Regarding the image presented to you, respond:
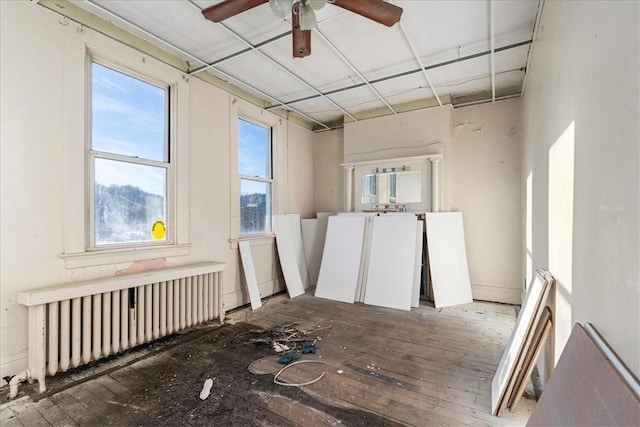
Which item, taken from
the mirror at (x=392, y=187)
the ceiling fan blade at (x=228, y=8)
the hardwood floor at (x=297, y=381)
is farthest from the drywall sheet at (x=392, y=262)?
the ceiling fan blade at (x=228, y=8)

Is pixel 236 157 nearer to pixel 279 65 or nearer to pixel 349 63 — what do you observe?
pixel 279 65

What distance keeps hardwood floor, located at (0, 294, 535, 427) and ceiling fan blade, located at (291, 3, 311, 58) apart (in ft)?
8.26

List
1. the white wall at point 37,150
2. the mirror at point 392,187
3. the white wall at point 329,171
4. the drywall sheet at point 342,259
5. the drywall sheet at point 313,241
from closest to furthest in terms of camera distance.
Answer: the white wall at point 37,150 → the drywall sheet at point 342,259 → the mirror at point 392,187 → the drywall sheet at point 313,241 → the white wall at point 329,171

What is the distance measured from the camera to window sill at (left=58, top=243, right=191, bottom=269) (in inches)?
96.6

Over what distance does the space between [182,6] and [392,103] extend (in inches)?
126

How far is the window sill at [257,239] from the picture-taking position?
3960 millimetres

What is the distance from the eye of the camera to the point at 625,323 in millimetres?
872

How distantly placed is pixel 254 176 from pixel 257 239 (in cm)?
96

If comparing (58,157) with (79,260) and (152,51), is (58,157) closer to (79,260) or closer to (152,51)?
(79,260)

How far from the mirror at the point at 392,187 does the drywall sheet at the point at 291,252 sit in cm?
132

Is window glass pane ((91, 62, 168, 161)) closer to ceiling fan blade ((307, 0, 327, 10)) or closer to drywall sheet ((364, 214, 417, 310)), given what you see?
ceiling fan blade ((307, 0, 327, 10))

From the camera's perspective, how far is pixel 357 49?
311cm

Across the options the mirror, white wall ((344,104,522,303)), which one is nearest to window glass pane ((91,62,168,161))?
the mirror

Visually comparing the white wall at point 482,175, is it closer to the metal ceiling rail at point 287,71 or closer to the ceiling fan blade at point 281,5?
the metal ceiling rail at point 287,71
